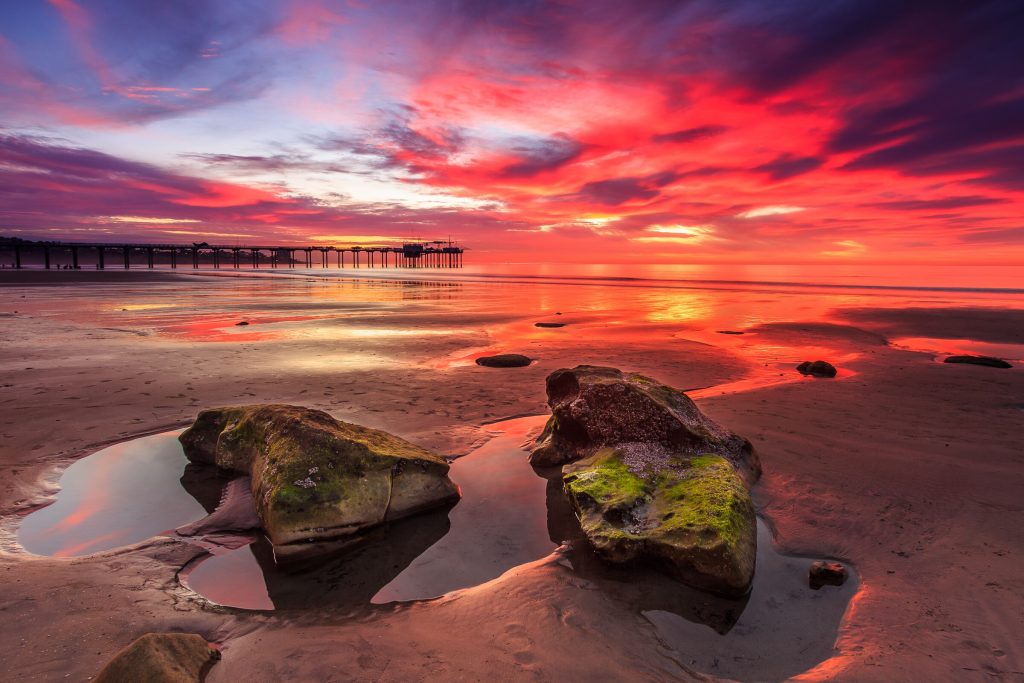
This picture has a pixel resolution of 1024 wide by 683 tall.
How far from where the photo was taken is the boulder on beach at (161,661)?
2.75 metres

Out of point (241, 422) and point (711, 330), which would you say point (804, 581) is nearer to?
point (241, 422)

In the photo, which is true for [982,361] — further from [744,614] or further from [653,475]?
[744,614]

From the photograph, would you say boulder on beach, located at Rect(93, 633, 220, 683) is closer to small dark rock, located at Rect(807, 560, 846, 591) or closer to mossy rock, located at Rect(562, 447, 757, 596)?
mossy rock, located at Rect(562, 447, 757, 596)

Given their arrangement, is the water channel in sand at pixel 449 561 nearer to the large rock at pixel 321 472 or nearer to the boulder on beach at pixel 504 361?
the large rock at pixel 321 472

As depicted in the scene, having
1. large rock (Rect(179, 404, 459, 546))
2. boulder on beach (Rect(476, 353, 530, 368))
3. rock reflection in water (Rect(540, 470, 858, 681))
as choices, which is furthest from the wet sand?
large rock (Rect(179, 404, 459, 546))

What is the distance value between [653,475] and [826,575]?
5.55ft

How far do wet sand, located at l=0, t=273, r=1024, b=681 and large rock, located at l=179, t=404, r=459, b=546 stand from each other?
91 cm

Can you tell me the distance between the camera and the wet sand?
3303mm

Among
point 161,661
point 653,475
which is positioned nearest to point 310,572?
point 161,661

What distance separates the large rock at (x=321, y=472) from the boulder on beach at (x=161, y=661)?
1.34 m

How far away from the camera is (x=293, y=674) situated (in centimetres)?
307

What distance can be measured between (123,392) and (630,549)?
9991 mm

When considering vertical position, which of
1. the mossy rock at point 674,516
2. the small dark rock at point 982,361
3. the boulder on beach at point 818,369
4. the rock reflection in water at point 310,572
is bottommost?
the rock reflection in water at point 310,572

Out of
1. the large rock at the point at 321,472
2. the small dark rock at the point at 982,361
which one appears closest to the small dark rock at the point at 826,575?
the large rock at the point at 321,472
